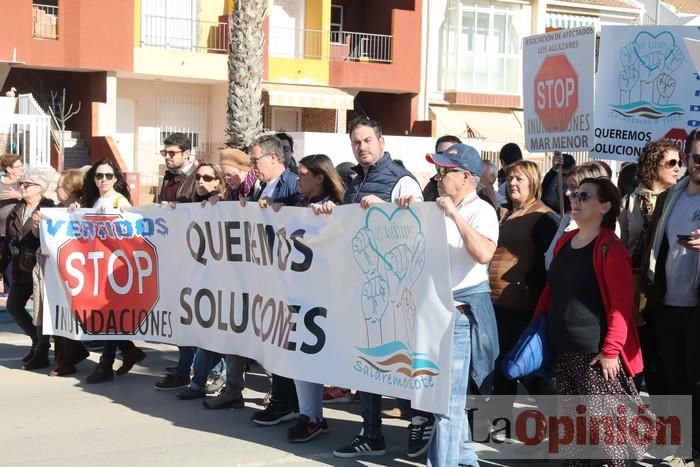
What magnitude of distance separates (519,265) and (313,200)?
59.2 inches

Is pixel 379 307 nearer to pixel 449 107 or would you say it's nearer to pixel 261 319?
pixel 261 319

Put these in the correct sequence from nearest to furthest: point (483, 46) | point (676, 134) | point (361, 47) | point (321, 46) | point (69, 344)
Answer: point (676, 134) → point (69, 344) → point (321, 46) → point (361, 47) → point (483, 46)

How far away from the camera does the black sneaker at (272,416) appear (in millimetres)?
7520

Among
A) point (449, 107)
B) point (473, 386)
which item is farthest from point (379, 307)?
point (449, 107)

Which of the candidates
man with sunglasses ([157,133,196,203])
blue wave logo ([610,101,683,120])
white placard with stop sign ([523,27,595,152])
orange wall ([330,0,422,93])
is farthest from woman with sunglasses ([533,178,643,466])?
orange wall ([330,0,422,93])

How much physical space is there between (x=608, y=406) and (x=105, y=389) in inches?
176

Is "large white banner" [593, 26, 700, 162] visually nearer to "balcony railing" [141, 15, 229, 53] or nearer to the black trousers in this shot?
the black trousers

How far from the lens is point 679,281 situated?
6094 millimetres

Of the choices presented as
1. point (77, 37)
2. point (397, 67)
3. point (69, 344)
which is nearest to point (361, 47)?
point (397, 67)

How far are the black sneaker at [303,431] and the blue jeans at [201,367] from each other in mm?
1423

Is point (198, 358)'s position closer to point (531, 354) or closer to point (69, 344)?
point (69, 344)

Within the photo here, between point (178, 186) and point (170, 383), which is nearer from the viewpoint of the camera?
point (170, 383)

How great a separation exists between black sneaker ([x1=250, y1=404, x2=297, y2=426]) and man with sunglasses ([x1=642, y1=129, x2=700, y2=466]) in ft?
8.89

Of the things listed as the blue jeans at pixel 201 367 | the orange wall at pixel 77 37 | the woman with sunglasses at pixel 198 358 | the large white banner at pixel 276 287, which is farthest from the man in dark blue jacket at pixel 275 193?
the orange wall at pixel 77 37
